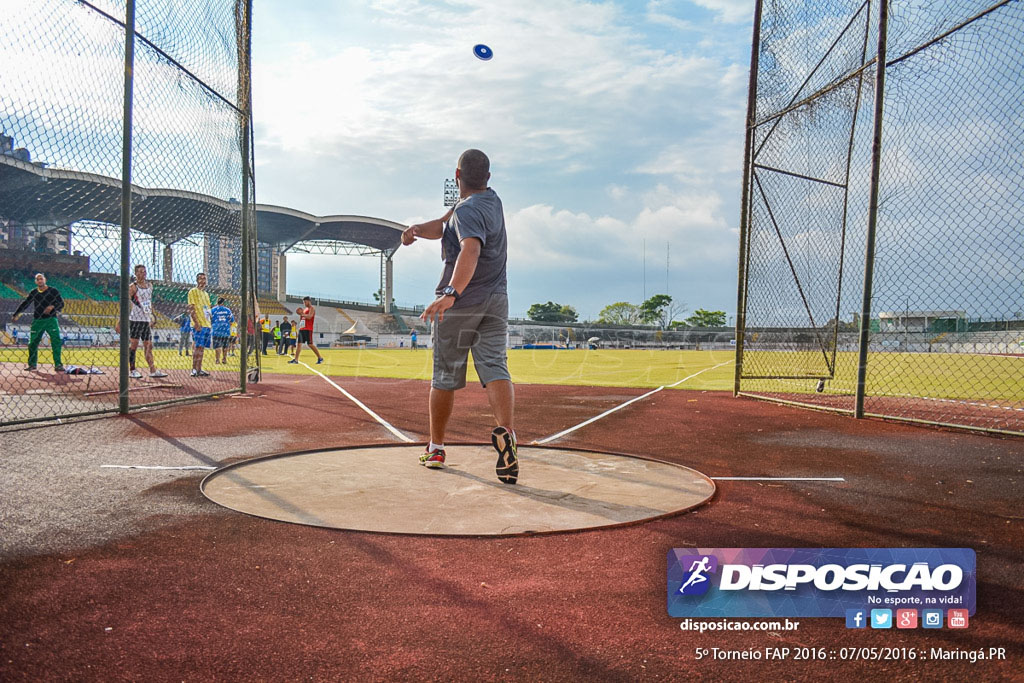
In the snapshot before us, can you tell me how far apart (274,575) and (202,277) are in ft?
34.9

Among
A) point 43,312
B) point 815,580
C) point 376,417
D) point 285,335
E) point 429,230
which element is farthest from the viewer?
point 285,335

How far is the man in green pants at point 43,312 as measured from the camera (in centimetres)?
1230

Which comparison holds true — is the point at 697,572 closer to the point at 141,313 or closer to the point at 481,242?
the point at 481,242

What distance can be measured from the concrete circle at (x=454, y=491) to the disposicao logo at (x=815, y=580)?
2.34 feet

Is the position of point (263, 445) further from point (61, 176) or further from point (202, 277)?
point (202, 277)

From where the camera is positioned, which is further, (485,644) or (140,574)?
(140,574)

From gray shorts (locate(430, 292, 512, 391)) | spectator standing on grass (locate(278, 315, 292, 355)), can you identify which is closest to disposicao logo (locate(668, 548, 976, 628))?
gray shorts (locate(430, 292, 512, 391))

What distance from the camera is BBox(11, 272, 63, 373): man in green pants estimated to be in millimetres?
12297

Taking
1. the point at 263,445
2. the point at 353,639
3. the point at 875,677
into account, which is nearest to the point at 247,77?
the point at 263,445

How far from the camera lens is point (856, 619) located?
2.33 meters

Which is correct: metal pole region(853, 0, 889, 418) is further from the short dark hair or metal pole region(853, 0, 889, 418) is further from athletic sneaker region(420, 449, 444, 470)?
athletic sneaker region(420, 449, 444, 470)

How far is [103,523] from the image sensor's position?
133 inches

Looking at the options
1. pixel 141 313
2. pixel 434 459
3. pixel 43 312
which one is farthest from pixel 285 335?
pixel 434 459

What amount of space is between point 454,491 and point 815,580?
209cm
